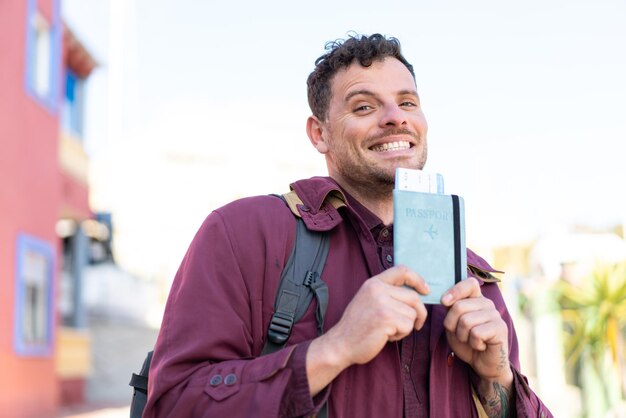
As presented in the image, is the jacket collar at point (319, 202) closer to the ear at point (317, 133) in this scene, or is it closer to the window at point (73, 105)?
the ear at point (317, 133)

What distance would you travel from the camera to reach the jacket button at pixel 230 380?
205 cm

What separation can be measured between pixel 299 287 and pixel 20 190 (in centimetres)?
1267

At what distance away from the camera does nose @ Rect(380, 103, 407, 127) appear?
2.56 meters

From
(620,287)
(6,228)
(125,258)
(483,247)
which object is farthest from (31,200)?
(125,258)

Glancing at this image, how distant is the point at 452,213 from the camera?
2215 millimetres

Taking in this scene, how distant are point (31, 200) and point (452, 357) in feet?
43.6

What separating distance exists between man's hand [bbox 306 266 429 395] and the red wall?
11710 mm

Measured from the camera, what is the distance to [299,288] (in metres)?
2.21

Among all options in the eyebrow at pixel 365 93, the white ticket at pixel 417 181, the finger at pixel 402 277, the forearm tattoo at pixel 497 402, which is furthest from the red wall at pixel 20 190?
the finger at pixel 402 277

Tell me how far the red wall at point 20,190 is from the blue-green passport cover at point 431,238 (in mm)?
11740

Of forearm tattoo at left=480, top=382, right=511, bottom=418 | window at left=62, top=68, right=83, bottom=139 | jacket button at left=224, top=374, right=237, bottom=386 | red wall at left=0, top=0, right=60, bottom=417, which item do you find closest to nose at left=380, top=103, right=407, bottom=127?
forearm tattoo at left=480, top=382, right=511, bottom=418

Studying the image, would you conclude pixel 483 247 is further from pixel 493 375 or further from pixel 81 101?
pixel 493 375

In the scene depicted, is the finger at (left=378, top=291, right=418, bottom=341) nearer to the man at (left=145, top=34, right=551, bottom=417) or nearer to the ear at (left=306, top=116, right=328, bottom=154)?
the man at (left=145, top=34, right=551, bottom=417)

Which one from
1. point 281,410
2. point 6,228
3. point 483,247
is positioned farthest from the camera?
point 483,247
